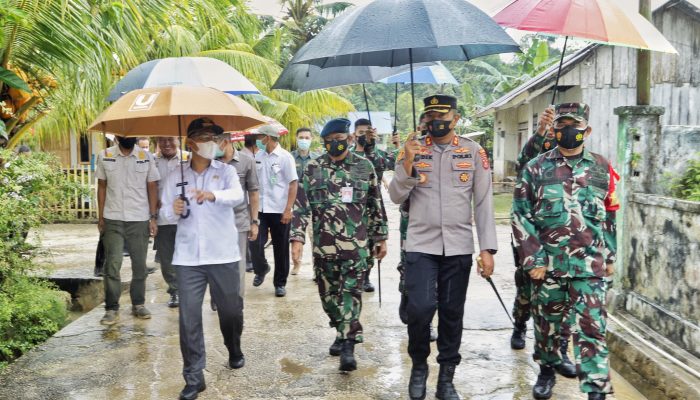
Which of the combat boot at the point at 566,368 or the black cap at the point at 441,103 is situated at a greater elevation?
the black cap at the point at 441,103

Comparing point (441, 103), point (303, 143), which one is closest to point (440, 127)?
point (441, 103)

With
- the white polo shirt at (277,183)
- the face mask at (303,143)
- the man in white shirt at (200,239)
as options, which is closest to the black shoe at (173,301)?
the white polo shirt at (277,183)

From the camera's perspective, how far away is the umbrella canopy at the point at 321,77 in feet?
20.0

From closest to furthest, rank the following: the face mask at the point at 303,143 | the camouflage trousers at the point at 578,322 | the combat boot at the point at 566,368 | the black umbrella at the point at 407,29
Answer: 1. the black umbrella at the point at 407,29
2. the camouflage trousers at the point at 578,322
3. the combat boot at the point at 566,368
4. the face mask at the point at 303,143

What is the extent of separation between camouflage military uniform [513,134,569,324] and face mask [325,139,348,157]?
1335 millimetres

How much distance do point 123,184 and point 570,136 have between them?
4.06 m

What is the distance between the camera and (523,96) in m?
15.4

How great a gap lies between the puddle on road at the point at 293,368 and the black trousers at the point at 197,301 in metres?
0.63

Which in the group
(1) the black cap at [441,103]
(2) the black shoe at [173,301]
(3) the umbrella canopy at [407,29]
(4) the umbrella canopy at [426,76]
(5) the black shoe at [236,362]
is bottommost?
(5) the black shoe at [236,362]

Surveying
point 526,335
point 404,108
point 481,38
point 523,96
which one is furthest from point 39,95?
point 404,108

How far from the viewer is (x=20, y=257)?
575 centimetres

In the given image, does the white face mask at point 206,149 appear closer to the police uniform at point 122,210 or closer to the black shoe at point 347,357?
the black shoe at point 347,357

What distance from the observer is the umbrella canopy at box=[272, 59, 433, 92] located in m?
6.09

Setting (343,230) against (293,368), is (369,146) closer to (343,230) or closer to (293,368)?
(343,230)
